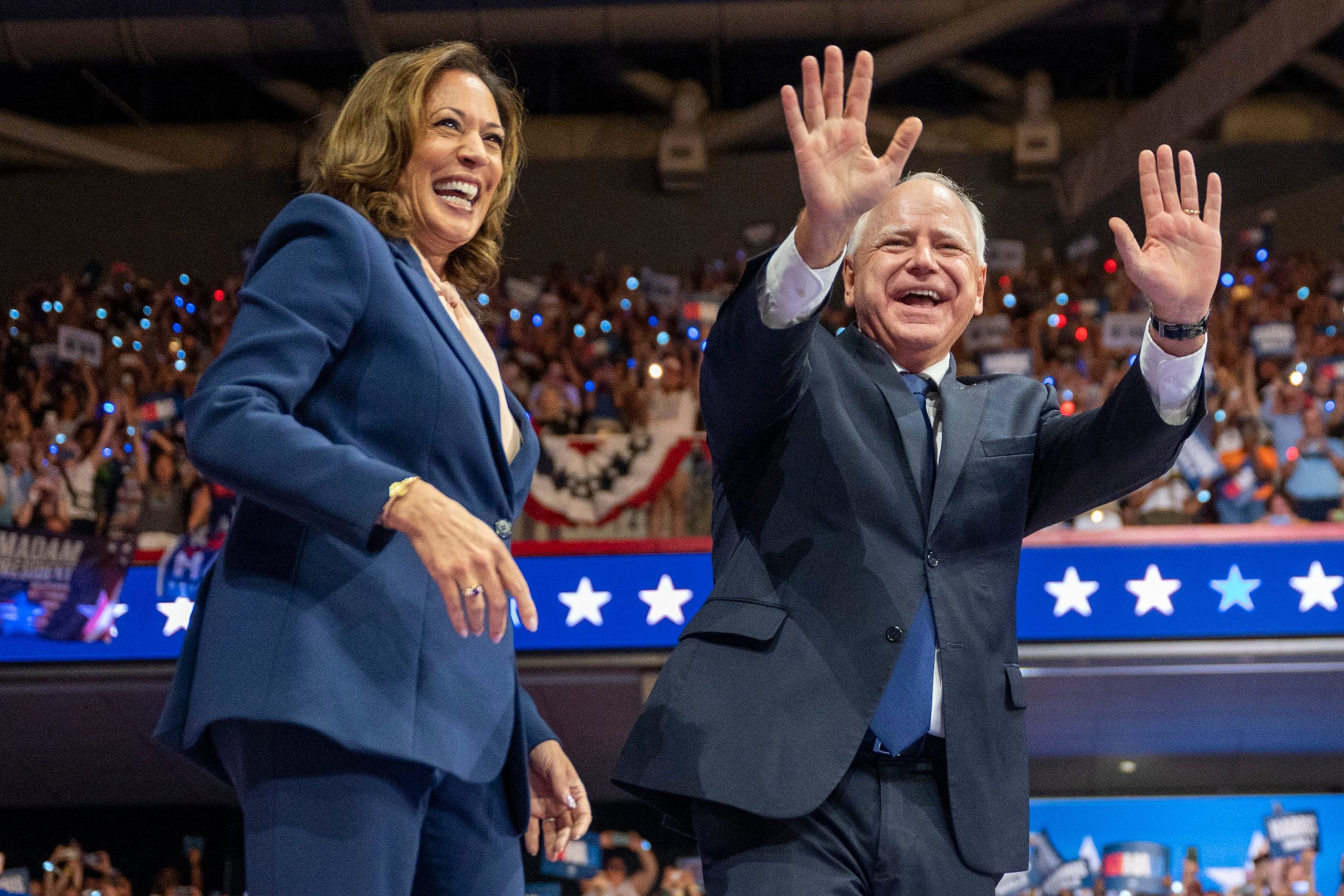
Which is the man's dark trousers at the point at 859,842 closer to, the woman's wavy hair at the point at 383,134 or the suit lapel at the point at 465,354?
the suit lapel at the point at 465,354

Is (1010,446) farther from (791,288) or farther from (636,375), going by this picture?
(636,375)

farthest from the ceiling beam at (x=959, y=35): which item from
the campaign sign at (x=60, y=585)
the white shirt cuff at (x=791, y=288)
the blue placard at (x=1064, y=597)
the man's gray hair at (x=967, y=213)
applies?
the white shirt cuff at (x=791, y=288)

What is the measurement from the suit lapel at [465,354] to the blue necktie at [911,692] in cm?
47

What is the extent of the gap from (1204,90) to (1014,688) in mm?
9935

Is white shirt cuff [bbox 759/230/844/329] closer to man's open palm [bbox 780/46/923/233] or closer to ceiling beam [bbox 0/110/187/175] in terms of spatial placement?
man's open palm [bbox 780/46/923/233]

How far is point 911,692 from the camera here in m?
1.57

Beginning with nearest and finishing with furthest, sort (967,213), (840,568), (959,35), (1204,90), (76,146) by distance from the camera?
(840,568) → (967,213) → (1204,90) → (959,35) → (76,146)

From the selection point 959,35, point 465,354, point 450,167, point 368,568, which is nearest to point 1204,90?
point 959,35

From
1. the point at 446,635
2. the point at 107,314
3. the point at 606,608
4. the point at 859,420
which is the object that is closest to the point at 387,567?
the point at 446,635

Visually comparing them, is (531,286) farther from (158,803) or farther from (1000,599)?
(1000,599)

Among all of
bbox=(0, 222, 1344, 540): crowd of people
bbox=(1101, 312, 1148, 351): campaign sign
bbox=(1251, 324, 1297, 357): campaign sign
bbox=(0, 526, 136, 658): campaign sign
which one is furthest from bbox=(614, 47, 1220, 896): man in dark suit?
bbox=(1101, 312, 1148, 351): campaign sign

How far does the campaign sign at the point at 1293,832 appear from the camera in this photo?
7926 millimetres

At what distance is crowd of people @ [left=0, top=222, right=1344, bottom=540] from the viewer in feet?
21.9

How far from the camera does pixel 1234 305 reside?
8.50 m
